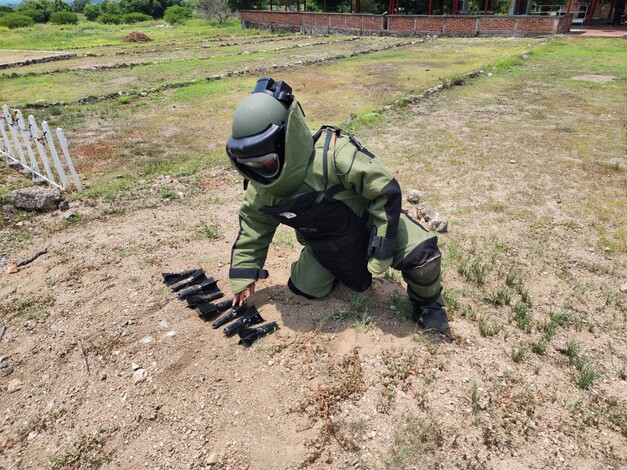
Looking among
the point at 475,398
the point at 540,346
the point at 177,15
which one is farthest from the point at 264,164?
the point at 177,15

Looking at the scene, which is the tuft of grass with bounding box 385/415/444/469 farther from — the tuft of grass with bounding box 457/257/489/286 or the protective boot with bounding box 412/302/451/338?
the tuft of grass with bounding box 457/257/489/286

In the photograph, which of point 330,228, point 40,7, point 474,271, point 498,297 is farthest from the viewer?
point 40,7

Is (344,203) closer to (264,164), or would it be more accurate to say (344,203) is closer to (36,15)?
(264,164)

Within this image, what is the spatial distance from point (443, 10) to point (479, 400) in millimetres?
39646

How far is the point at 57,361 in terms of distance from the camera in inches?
128

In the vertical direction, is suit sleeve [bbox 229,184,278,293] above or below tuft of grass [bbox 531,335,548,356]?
above

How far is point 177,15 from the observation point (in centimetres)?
5438

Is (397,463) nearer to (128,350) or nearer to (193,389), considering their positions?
(193,389)

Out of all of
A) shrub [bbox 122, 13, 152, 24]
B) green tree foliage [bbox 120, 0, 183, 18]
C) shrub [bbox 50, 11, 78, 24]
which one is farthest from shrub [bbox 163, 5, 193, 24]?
shrub [bbox 50, 11, 78, 24]

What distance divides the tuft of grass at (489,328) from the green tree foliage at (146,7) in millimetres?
71914

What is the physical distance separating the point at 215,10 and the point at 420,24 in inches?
1300

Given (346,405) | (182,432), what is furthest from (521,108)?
(182,432)

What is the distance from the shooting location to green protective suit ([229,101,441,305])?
2.81 m

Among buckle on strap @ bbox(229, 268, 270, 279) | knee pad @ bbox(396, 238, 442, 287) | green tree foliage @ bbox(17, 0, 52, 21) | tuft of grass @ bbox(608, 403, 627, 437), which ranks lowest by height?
tuft of grass @ bbox(608, 403, 627, 437)
